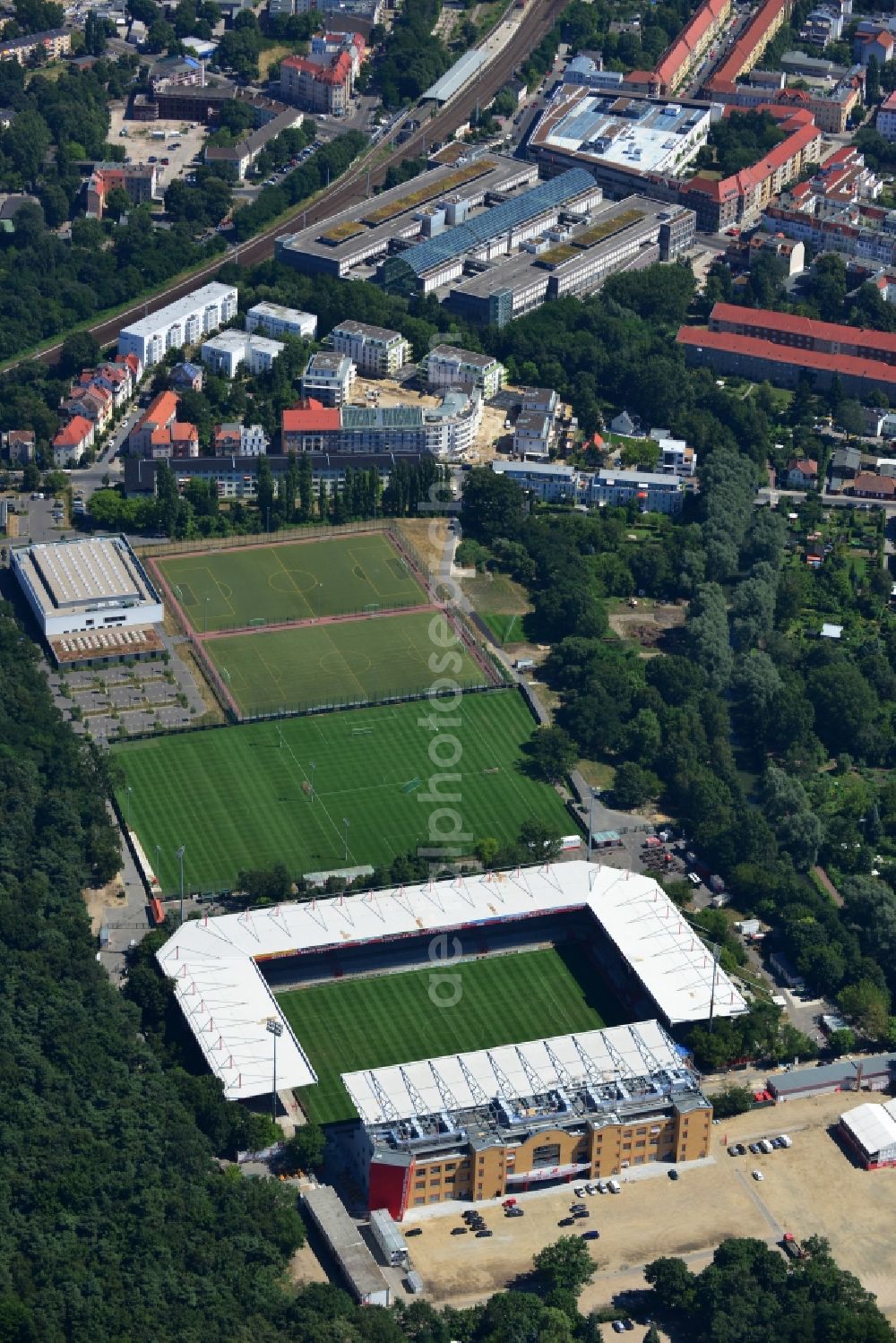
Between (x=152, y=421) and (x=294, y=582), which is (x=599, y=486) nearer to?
(x=294, y=582)

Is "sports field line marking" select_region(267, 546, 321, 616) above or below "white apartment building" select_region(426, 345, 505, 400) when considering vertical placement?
below

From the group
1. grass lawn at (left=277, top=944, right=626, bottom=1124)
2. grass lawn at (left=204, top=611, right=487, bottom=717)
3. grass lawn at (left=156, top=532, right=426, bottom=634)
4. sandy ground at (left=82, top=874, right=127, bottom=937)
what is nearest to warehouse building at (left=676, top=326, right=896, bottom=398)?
grass lawn at (left=156, top=532, right=426, bottom=634)

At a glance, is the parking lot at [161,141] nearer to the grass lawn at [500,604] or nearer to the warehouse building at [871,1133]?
the grass lawn at [500,604]

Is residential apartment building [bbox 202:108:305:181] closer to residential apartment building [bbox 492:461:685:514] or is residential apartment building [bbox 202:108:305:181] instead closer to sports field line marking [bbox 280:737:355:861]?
residential apartment building [bbox 492:461:685:514]

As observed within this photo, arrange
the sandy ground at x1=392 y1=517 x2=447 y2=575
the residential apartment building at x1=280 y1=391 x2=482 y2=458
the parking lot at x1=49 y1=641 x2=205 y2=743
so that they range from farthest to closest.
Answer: the residential apartment building at x1=280 y1=391 x2=482 y2=458 < the sandy ground at x1=392 y1=517 x2=447 y2=575 < the parking lot at x1=49 y1=641 x2=205 y2=743

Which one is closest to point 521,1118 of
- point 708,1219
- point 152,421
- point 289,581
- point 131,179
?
point 708,1219

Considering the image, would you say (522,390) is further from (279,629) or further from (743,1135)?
(743,1135)

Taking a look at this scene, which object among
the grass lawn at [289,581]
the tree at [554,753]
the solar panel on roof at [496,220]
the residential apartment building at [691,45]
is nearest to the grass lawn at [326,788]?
the tree at [554,753]
